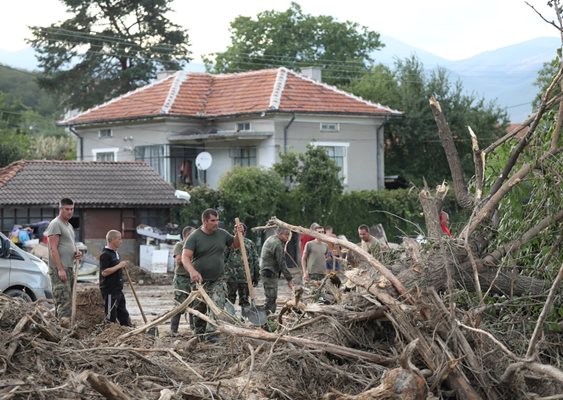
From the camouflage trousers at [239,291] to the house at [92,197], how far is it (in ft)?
47.6

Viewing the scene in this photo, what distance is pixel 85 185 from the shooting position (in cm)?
3231

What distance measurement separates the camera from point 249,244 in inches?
634

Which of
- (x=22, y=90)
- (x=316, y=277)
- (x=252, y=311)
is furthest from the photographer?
(x=22, y=90)

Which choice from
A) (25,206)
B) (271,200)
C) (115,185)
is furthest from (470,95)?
(25,206)

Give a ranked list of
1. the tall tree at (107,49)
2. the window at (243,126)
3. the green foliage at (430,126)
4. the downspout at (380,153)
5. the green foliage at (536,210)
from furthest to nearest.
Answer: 1. the tall tree at (107,49)
2. the green foliage at (430,126)
3. the downspout at (380,153)
4. the window at (243,126)
5. the green foliage at (536,210)

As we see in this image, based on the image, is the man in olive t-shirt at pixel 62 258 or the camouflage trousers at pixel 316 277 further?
the camouflage trousers at pixel 316 277

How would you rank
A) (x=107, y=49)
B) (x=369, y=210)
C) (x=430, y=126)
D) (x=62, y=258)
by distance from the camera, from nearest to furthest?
(x=62, y=258) → (x=369, y=210) → (x=430, y=126) → (x=107, y=49)

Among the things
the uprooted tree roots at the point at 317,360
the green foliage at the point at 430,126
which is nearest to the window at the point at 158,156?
the green foliage at the point at 430,126

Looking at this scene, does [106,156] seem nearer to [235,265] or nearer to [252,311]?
[235,265]

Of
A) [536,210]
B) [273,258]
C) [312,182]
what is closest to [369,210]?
[312,182]

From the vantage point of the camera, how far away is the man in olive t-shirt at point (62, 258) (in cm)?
1393

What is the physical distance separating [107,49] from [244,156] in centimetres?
2518

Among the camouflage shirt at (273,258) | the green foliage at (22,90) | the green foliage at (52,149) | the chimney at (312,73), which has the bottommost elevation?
the camouflage shirt at (273,258)

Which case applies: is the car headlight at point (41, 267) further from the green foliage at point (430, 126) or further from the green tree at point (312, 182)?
the green foliage at point (430, 126)
